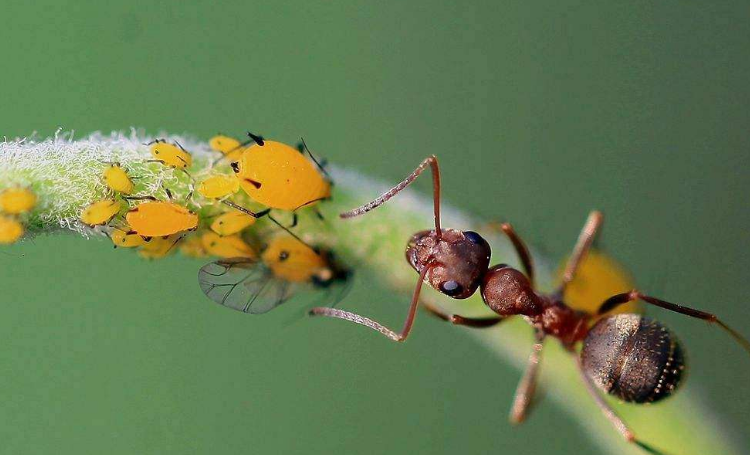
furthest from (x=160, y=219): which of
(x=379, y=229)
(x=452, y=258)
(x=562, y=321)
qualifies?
(x=562, y=321)

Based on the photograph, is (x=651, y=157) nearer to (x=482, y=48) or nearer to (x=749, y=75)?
(x=749, y=75)

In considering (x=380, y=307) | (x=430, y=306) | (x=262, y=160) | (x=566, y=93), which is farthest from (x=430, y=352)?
(x=262, y=160)

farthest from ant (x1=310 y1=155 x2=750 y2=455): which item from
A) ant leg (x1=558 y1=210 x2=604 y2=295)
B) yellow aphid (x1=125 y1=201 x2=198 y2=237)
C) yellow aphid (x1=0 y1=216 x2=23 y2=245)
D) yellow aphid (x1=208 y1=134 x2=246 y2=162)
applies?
yellow aphid (x1=0 y1=216 x2=23 y2=245)

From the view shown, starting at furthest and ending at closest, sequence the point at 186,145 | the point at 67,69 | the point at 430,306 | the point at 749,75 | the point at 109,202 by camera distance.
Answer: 1. the point at 749,75
2. the point at 67,69
3. the point at 430,306
4. the point at 186,145
5. the point at 109,202

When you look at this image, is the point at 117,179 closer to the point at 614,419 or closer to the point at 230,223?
the point at 230,223

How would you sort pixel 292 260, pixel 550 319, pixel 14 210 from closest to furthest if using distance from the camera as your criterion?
1. pixel 14 210
2. pixel 292 260
3. pixel 550 319
